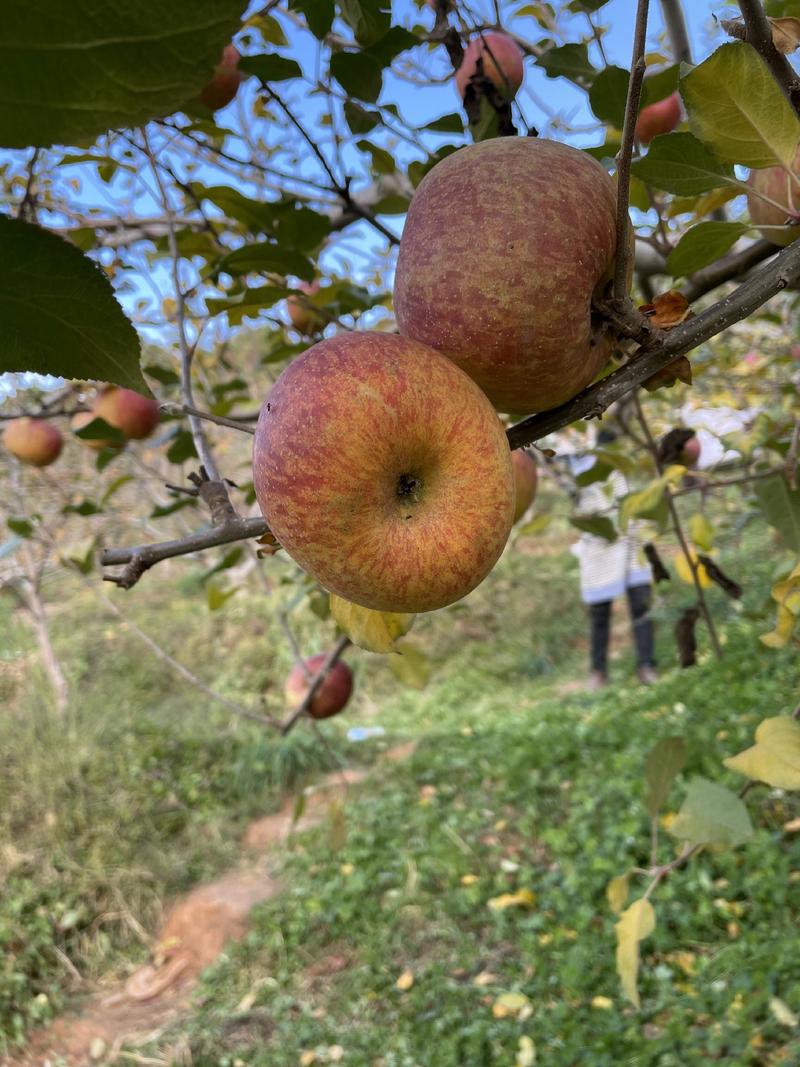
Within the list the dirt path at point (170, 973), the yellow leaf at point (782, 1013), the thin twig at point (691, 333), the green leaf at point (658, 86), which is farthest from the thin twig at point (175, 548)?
the dirt path at point (170, 973)

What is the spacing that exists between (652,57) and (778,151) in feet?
2.95

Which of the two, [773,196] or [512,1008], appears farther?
[512,1008]

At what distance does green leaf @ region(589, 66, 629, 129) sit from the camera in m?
0.79

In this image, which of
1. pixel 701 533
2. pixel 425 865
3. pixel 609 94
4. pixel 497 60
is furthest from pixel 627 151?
pixel 425 865

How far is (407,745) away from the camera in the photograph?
446 cm

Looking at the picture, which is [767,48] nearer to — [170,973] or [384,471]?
[384,471]

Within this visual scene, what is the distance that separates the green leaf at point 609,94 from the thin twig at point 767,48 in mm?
257

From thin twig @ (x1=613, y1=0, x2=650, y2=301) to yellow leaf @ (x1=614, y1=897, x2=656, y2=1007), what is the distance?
814mm

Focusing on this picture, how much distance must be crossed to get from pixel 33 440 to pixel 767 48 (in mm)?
1836

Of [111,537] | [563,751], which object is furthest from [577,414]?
[111,537]

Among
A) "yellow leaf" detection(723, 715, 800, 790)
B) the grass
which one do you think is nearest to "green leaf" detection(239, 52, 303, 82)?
"yellow leaf" detection(723, 715, 800, 790)

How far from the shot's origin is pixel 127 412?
5.12ft

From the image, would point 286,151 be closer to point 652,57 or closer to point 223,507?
point 652,57

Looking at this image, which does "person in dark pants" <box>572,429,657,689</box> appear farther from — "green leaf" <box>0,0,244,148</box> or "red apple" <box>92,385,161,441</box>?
"green leaf" <box>0,0,244,148</box>
